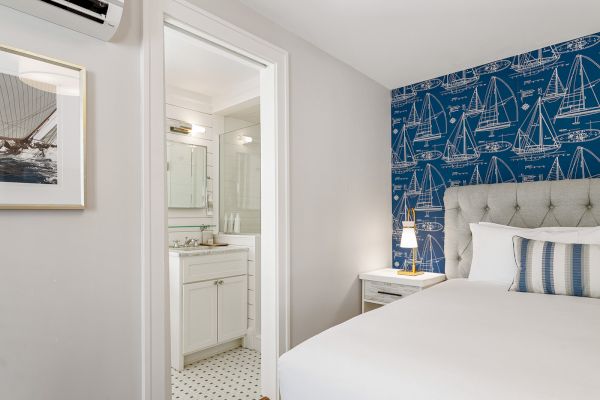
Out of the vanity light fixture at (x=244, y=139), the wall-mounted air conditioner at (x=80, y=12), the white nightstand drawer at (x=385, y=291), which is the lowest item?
the white nightstand drawer at (x=385, y=291)

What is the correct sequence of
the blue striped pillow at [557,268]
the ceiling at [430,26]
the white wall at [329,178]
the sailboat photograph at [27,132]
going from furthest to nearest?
the white wall at [329,178] → the ceiling at [430,26] → the blue striped pillow at [557,268] → the sailboat photograph at [27,132]

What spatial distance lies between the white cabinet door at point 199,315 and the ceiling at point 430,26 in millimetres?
2106

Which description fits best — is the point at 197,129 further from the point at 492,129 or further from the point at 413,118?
the point at 492,129

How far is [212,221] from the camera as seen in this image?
375cm

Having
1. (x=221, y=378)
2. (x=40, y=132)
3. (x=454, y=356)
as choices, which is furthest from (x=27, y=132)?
(x=221, y=378)

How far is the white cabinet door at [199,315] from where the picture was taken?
9.27 feet

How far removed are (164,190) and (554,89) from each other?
280 centimetres

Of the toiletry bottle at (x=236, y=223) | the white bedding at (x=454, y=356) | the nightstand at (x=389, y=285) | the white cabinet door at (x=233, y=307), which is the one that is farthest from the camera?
the toiletry bottle at (x=236, y=223)

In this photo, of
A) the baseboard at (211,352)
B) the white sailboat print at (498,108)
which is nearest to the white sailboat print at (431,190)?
the white sailboat print at (498,108)

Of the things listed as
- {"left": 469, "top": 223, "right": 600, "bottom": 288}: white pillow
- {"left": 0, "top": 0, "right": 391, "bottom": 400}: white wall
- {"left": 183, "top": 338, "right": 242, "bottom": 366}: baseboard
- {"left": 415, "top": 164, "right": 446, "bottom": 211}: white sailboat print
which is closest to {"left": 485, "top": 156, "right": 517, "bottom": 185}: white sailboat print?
{"left": 415, "top": 164, "right": 446, "bottom": 211}: white sailboat print

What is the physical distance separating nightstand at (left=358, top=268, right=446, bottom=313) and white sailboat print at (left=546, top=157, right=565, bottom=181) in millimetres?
1101

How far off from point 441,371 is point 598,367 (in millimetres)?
497

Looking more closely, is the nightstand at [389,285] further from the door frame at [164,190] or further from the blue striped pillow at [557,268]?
the door frame at [164,190]

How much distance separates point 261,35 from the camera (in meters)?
2.20
